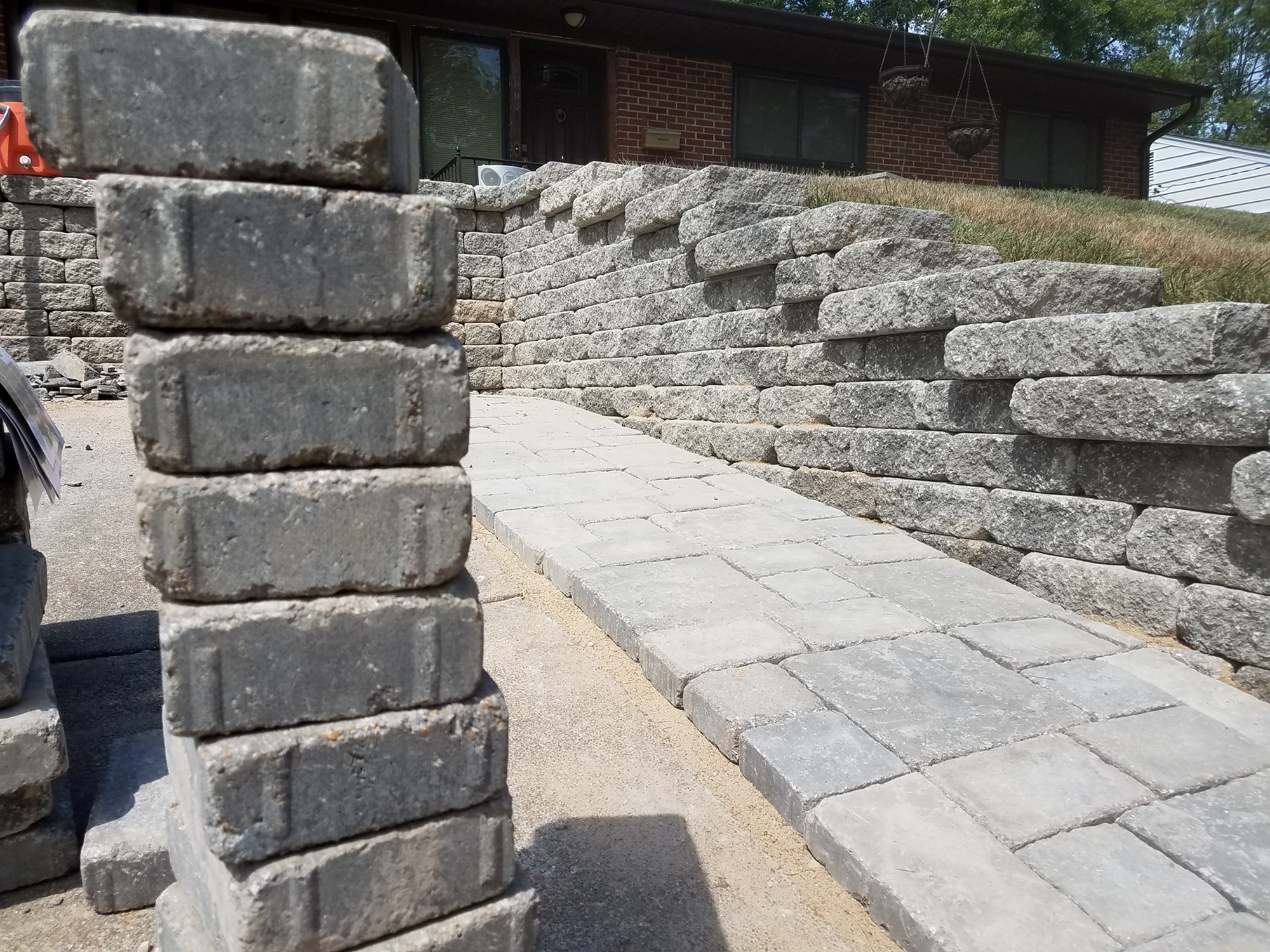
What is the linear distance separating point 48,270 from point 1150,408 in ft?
32.1

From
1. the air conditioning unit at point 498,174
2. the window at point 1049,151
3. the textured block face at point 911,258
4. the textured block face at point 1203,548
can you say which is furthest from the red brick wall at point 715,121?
the textured block face at point 1203,548

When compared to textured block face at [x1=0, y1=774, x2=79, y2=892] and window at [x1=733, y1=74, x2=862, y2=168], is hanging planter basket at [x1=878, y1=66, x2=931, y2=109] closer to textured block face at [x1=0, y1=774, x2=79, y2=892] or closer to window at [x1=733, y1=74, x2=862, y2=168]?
window at [x1=733, y1=74, x2=862, y2=168]

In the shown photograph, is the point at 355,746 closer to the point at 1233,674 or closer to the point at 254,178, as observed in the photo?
the point at 254,178

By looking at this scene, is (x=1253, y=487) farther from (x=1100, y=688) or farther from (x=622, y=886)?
(x=622, y=886)

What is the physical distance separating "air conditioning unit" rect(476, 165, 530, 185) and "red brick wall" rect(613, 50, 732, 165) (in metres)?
1.62

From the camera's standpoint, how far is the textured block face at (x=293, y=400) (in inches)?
56.9

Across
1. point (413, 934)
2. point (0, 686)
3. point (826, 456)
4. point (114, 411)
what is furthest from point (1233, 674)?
point (114, 411)

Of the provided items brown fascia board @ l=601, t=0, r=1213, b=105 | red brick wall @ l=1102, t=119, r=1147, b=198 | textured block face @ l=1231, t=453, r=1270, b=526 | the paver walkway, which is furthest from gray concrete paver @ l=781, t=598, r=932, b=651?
red brick wall @ l=1102, t=119, r=1147, b=198

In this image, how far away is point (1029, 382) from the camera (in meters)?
4.11

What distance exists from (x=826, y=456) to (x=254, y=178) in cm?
452

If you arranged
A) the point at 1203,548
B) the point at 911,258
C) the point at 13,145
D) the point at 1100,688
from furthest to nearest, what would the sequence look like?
1. the point at 13,145
2. the point at 911,258
3. the point at 1203,548
4. the point at 1100,688

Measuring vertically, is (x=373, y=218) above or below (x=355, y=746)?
above

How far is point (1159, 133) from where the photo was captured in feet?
47.9

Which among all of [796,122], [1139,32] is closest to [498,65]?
[796,122]
